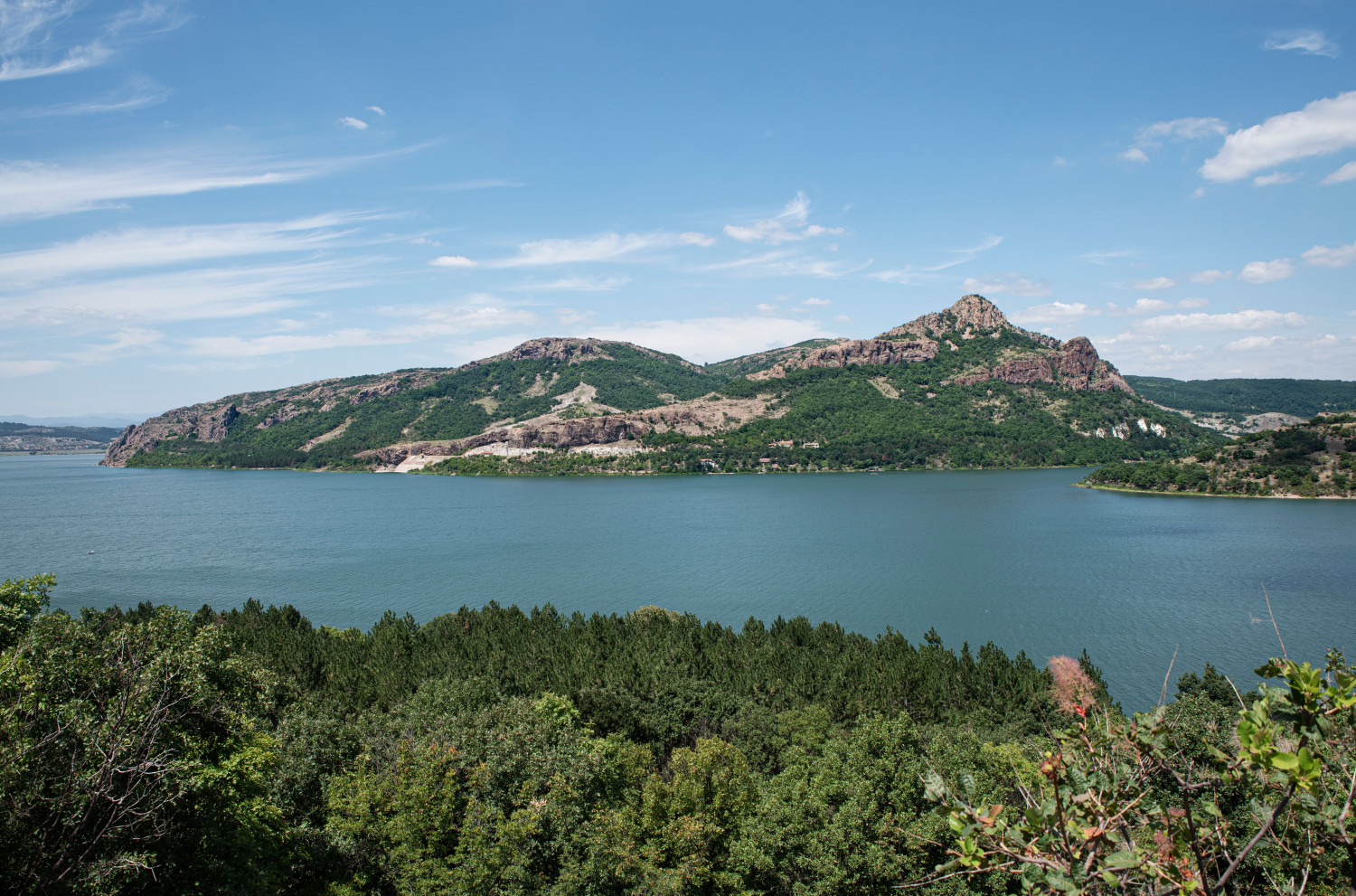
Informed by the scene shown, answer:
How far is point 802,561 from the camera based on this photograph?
61.6 m

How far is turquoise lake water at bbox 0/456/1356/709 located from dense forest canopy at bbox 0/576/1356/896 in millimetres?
15104

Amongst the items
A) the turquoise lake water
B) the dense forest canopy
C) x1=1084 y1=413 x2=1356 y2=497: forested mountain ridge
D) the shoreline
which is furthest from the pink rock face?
the dense forest canopy

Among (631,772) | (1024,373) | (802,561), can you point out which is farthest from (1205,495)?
(631,772)

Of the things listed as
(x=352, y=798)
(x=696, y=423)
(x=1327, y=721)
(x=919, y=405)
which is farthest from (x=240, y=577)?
(x=919, y=405)

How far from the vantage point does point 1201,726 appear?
19.5 metres

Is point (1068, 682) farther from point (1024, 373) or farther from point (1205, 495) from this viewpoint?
point (1024, 373)

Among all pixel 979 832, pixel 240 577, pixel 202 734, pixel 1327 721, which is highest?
pixel 1327 721

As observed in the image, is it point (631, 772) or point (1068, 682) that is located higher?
point (631, 772)

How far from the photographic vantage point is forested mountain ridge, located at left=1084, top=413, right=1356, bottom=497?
93.1 m

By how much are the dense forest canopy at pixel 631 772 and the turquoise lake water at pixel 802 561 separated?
49.6 feet

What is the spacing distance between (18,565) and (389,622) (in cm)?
4673

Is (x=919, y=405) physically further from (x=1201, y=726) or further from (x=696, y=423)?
(x=1201, y=726)

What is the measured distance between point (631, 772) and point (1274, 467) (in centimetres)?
11301

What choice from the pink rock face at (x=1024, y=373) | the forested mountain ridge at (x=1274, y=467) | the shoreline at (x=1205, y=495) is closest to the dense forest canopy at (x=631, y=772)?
the shoreline at (x=1205, y=495)
